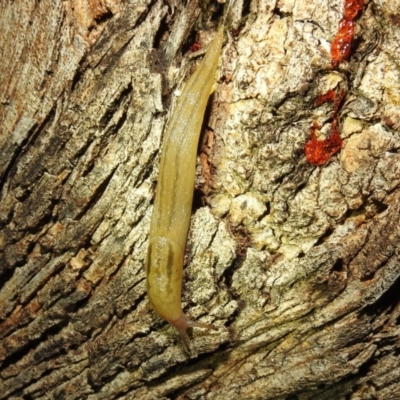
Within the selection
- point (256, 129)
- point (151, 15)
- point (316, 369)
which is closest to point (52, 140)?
point (151, 15)

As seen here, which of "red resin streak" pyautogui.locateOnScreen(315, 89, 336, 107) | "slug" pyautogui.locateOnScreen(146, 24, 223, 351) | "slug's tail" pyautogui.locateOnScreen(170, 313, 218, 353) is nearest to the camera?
"red resin streak" pyautogui.locateOnScreen(315, 89, 336, 107)

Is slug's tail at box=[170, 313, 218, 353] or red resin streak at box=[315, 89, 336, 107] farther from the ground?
red resin streak at box=[315, 89, 336, 107]

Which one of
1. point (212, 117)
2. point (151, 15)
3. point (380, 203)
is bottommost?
point (380, 203)

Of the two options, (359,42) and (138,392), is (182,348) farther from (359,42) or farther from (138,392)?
(359,42)

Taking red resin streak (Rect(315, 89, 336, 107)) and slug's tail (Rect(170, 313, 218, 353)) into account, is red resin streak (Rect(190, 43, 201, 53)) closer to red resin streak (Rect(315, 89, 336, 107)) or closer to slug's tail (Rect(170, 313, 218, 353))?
red resin streak (Rect(315, 89, 336, 107))

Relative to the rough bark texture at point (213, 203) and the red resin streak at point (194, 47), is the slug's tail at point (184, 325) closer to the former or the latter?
the rough bark texture at point (213, 203)

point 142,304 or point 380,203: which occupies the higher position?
point 142,304

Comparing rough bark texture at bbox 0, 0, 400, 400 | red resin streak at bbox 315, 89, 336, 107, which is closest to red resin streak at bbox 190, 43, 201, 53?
rough bark texture at bbox 0, 0, 400, 400
